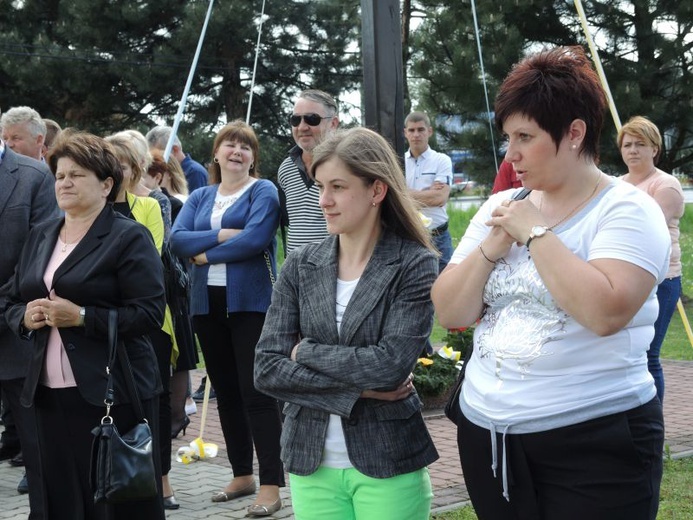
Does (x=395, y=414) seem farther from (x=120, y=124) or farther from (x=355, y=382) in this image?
(x=120, y=124)

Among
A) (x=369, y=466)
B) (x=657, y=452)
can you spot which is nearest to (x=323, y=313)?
(x=369, y=466)

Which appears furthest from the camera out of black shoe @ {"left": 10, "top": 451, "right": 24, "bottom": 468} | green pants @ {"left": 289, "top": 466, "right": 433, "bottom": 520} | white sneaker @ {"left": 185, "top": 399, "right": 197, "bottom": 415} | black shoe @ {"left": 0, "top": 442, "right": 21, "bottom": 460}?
white sneaker @ {"left": 185, "top": 399, "right": 197, "bottom": 415}

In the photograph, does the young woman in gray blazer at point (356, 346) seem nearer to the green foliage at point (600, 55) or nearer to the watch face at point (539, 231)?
the watch face at point (539, 231)

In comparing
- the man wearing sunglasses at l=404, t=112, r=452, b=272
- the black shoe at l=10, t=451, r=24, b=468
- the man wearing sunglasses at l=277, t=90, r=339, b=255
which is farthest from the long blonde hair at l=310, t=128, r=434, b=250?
the man wearing sunglasses at l=404, t=112, r=452, b=272

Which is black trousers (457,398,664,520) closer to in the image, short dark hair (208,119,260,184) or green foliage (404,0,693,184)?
short dark hair (208,119,260,184)

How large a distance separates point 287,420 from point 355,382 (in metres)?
0.33

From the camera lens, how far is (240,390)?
233 inches

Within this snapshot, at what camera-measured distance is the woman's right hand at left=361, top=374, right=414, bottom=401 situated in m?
3.27

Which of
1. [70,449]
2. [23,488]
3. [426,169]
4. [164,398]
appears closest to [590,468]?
[70,449]

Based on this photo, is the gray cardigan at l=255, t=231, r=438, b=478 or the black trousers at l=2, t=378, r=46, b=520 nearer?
the gray cardigan at l=255, t=231, r=438, b=478

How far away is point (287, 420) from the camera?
342cm

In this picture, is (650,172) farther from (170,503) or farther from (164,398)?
(170,503)

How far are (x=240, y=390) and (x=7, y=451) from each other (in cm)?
227

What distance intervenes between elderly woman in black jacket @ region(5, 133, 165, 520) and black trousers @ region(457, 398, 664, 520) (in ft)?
6.71
